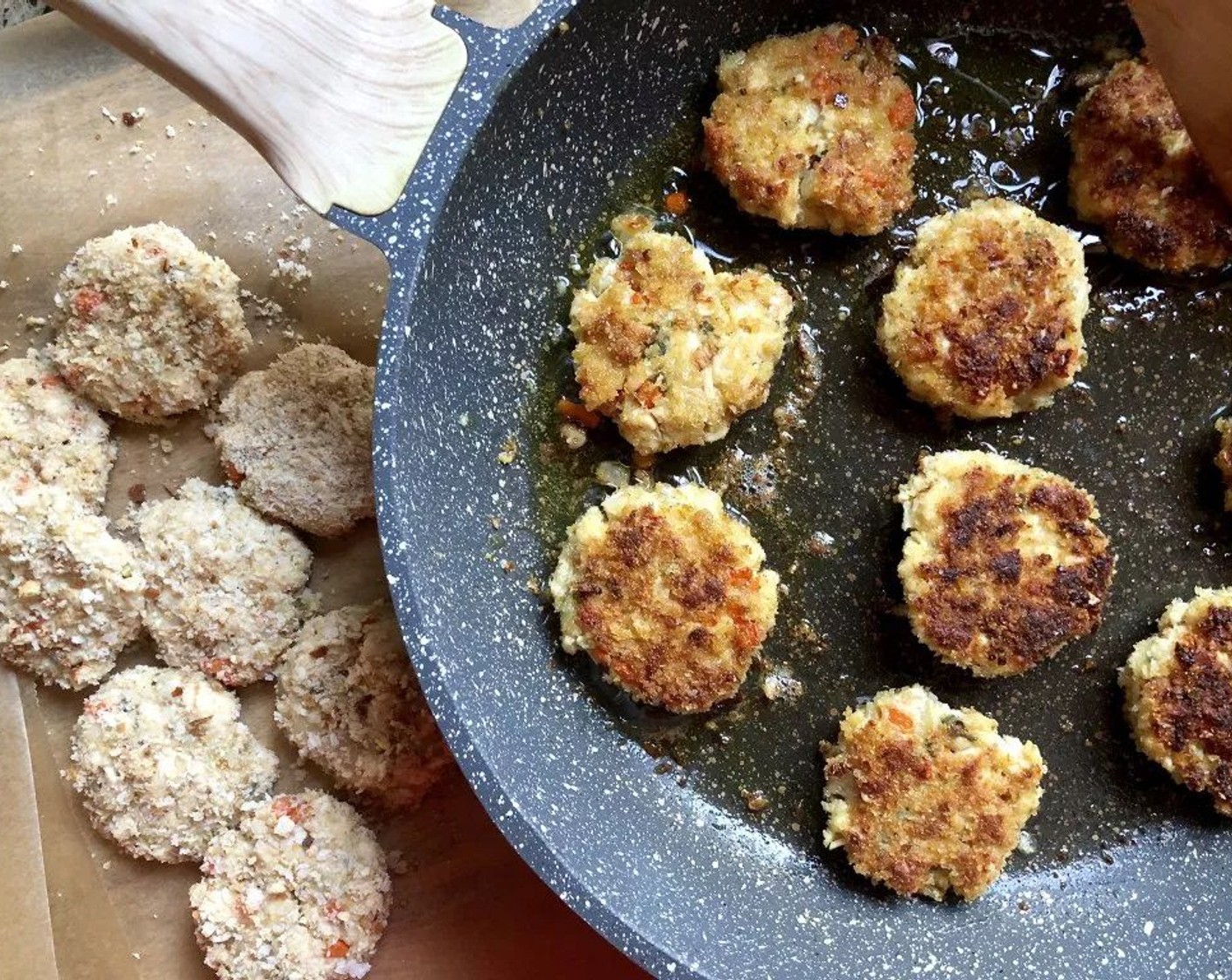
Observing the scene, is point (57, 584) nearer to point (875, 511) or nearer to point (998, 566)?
point (875, 511)

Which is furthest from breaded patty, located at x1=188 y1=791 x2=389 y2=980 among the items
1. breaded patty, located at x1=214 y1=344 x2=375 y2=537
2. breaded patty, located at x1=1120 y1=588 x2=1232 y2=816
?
breaded patty, located at x1=1120 y1=588 x2=1232 y2=816

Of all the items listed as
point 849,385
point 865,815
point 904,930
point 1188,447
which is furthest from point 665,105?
point 904,930

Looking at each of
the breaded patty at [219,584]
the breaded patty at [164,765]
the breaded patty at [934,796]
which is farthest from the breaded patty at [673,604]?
the breaded patty at [164,765]

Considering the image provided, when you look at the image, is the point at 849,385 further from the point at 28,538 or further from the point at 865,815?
the point at 28,538

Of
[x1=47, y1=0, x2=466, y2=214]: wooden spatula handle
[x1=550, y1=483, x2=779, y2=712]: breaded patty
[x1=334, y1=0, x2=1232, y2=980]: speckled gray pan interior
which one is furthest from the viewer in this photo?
[x1=334, y1=0, x2=1232, y2=980]: speckled gray pan interior

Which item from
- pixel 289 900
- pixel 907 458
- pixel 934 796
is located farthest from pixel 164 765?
pixel 907 458

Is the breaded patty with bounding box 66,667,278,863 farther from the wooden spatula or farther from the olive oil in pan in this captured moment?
the wooden spatula
